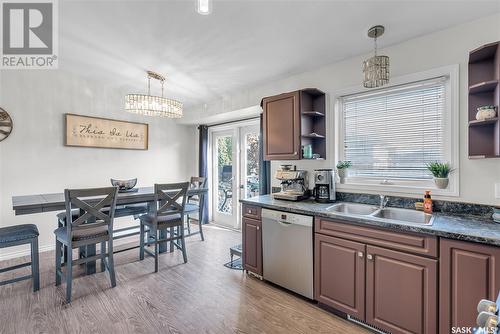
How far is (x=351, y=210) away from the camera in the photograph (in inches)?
101

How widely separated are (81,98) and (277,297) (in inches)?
161

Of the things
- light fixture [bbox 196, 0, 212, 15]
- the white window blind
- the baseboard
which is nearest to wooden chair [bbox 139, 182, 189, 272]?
the baseboard

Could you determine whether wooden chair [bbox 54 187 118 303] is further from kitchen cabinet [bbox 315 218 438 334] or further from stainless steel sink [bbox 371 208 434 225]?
stainless steel sink [bbox 371 208 434 225]

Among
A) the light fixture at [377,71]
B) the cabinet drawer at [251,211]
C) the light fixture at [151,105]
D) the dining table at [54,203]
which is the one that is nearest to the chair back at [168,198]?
the dining table at [54,203]

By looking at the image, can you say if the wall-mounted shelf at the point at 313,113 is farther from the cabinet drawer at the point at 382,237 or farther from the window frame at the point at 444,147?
the cabinet drawer at the point at 382,237

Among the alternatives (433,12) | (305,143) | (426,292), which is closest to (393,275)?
(426,292)

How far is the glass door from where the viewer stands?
4770mm

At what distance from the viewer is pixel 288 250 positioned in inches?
95.1

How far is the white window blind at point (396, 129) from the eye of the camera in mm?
2252

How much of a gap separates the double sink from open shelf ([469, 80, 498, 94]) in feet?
3.41

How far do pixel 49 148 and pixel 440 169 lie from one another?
16.0ft

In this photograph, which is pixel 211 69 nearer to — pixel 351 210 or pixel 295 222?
pixel 295 222

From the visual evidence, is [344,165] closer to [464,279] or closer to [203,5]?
[464,279]

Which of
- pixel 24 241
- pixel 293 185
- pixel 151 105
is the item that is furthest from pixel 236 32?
pixel 24 241
